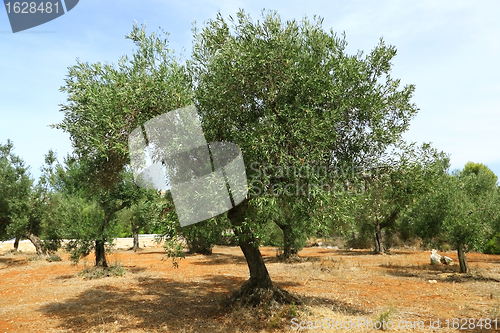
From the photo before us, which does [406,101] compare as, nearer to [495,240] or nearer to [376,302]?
[376,302]

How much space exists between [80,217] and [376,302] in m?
20.5

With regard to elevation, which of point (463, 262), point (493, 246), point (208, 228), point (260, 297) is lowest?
point (493, 246)

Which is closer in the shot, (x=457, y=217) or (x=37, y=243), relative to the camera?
(x=457, y=217)

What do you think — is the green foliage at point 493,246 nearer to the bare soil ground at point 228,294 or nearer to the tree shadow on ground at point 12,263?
the bare soil ground at point 228,294

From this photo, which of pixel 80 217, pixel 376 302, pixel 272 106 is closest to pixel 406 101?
pixel 272 106

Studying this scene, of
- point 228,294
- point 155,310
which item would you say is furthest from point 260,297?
point 155,310

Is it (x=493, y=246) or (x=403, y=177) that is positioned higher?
(x=403, y=177)

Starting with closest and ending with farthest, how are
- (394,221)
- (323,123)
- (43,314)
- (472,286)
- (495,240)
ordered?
(323,123) → (43,314) → (472,286) → (495,240) → (394,221)

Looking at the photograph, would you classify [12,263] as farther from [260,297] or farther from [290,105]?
[290,105]

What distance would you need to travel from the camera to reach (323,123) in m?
9.59

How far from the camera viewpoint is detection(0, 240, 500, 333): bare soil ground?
1166 centimetres

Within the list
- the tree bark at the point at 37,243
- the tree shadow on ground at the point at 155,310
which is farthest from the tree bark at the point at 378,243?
the tree bark at the point at 37,243

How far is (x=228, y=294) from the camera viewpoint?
16281 millimetres

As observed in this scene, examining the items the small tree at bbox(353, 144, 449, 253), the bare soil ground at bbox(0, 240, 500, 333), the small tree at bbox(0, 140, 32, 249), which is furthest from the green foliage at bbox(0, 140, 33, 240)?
the small tree at bbox(353, 144, 449, 253)
